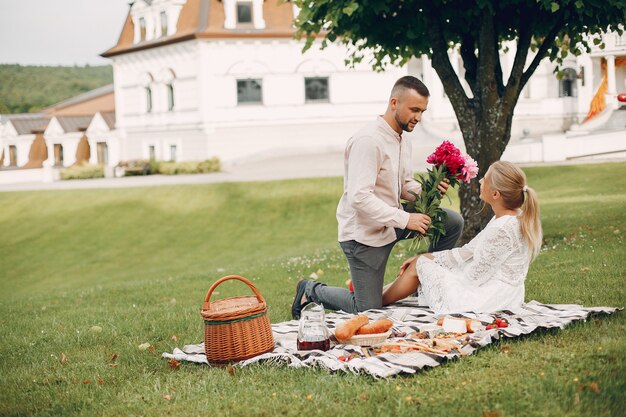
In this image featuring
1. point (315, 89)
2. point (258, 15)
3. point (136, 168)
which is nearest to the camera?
point (136, 168)

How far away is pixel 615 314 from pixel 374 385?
2582 millimetres

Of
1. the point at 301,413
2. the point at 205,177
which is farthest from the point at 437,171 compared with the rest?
the point at 205,177

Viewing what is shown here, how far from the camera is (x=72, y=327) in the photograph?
28.3 feet

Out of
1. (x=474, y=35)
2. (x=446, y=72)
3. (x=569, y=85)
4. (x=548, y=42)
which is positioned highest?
(x=569, y=85)

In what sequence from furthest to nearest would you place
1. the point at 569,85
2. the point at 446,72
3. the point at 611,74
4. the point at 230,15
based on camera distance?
the point at 569,85, the point at 611,74, the point at 230,15, the point at 446,72

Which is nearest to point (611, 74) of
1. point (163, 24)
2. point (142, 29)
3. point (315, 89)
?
point (315, 89)

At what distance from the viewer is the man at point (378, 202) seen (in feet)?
23.5

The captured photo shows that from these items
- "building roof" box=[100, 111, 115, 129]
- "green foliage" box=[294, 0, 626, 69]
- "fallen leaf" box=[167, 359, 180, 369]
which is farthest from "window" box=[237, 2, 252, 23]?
"fallen leaf" box=[167, 359, 180, 369]

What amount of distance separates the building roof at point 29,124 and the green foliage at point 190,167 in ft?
59.9

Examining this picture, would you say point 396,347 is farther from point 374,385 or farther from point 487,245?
point 487,245

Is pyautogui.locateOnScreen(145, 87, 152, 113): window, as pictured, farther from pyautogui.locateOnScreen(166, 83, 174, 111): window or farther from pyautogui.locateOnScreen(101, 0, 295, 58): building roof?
pyautogui.locateOnScreen(101, 0, 295, 58): building roof

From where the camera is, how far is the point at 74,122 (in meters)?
51.4

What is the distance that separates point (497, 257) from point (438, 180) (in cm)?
102

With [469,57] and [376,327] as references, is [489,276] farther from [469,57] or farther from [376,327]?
[469,57]
